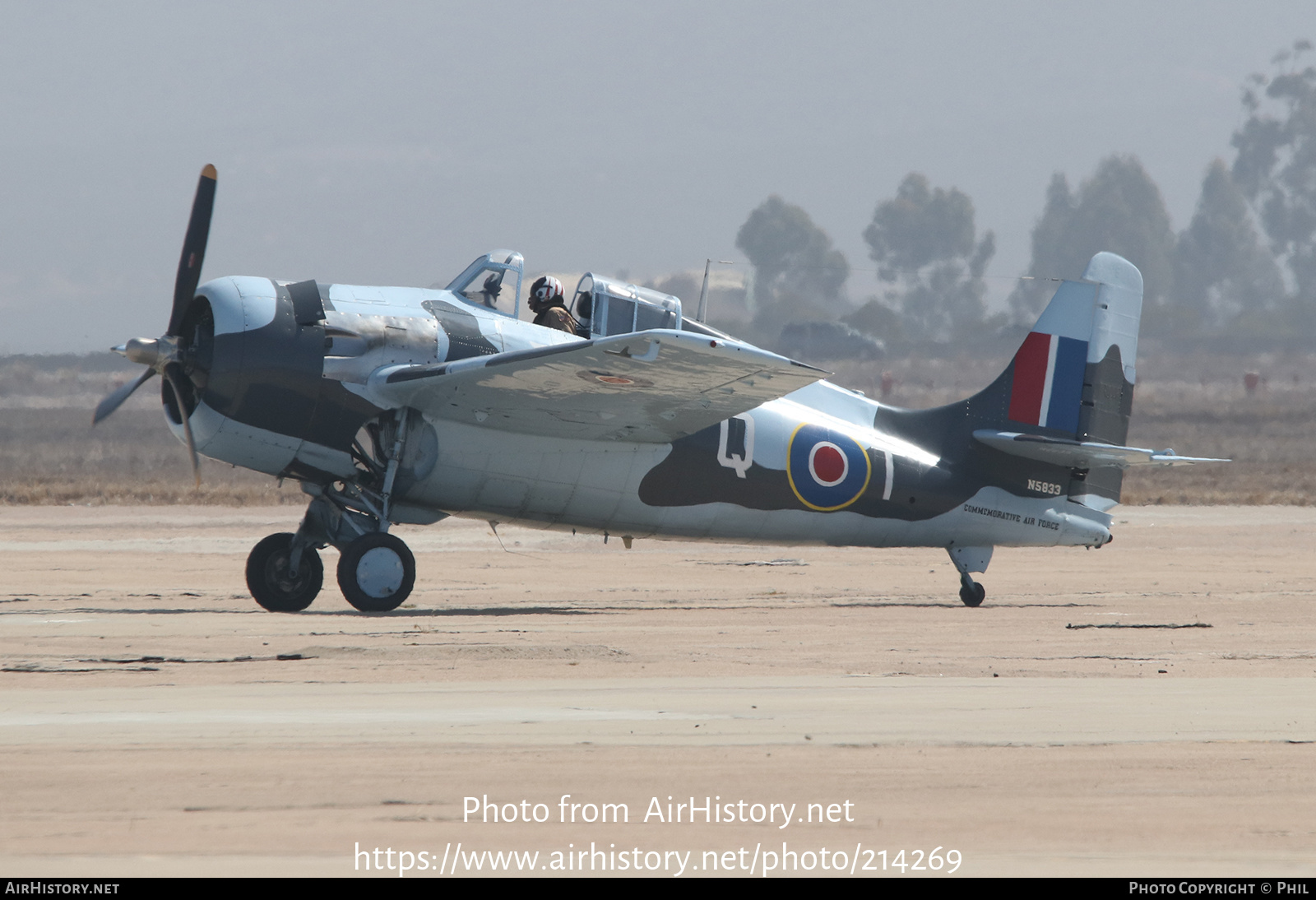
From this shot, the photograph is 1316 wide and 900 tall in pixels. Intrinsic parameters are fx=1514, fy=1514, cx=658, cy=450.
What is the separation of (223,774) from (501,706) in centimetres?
191

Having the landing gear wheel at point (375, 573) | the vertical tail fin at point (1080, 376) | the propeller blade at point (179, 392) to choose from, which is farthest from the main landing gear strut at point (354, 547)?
the vertical tail fin at point (1080, 376)

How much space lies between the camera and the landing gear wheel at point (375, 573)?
12672 mm

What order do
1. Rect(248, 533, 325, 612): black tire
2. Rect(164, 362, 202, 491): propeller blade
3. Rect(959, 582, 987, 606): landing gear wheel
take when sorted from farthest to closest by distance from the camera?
Rect(959, 582, 987, 606): landing gear wheel, Rect(248, 533, 325, 612): black tire, Rect(164, 362, 202, 491): propeller blade

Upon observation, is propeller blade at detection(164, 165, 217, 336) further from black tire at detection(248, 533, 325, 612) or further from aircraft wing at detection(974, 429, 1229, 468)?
aircraft wing at detection(974, 429, 1229, 468)

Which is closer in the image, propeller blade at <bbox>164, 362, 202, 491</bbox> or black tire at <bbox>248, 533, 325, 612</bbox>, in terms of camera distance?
propeller blade at <bbox>164, 362, 202, 491</bbox>

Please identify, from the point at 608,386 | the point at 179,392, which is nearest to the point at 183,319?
the point at 179,392

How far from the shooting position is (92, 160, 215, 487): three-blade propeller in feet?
41.0

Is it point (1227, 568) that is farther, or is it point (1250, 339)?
point (1250, 339)

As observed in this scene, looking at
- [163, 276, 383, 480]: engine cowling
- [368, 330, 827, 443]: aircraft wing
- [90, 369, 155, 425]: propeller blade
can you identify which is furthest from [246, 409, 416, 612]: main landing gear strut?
[90, 369, 155, 425]: propeller blade

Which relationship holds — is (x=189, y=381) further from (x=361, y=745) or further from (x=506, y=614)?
(x=361, y=745)

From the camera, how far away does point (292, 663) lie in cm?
905

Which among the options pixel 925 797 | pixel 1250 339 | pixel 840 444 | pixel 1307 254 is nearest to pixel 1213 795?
pixel 925 797

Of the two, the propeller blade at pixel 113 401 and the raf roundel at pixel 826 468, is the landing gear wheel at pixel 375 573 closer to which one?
the propeller blade at pixel 113 401

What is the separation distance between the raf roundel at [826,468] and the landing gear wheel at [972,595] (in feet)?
4.99
